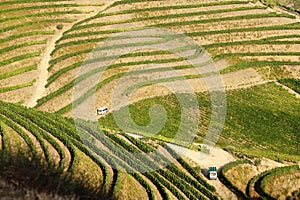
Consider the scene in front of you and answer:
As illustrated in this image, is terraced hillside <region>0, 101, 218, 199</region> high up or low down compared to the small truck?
up

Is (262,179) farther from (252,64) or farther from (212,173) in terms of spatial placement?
(252,64)

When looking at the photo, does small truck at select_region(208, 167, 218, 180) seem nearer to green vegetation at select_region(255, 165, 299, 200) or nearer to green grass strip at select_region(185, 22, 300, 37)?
green vegetation at select_region(255, 165, 299, 200)

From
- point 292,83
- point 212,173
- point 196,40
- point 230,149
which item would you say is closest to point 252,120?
point 230,149

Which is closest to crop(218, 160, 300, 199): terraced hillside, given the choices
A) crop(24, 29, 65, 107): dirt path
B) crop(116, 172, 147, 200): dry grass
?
crop(116, 172, 147, 200): dry grass

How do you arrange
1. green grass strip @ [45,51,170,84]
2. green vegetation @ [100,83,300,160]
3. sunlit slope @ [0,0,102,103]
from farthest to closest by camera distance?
green grass strip @ [45,51,170,84]
sunlit slope @ [0,0,102,103]
green vegetation @ [100,83,300,160]

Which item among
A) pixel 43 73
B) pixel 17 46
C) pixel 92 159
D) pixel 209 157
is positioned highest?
pixel 17 46

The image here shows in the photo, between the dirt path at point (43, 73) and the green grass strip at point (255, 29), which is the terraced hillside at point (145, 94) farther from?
the green grass strip at point (255, 29)

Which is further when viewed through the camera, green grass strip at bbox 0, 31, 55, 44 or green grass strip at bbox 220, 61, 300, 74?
green grass strip at bbox 220, 61, 300, 74
